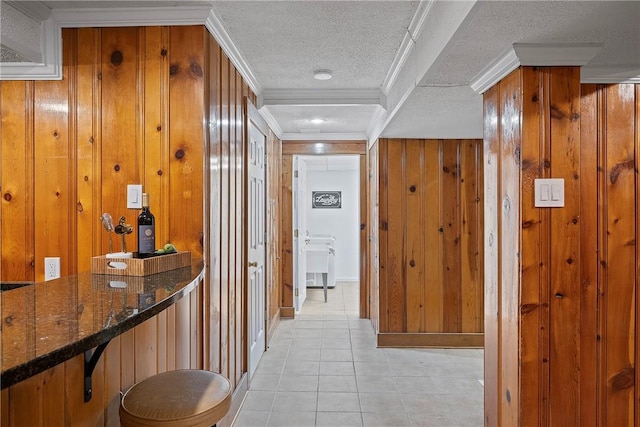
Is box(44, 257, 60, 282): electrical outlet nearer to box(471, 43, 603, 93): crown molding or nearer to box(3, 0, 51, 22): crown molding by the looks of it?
box(3, 0, 51, 22): crown molding

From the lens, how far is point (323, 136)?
16.5 ft

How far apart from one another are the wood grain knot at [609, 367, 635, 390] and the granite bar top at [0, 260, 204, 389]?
2018mm

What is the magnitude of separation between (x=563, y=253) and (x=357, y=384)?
195 cm

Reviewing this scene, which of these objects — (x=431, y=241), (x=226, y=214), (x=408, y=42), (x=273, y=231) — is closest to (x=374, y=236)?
(x=431, y=241)

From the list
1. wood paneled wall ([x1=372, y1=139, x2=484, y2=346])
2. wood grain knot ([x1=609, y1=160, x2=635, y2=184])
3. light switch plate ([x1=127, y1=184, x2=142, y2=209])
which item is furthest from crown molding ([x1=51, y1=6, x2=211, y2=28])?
wood paneled wall ([x1=372, y1=139, x2=484, y2=346])

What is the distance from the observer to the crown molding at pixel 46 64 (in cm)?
203

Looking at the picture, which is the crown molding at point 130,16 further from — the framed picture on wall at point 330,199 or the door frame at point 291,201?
the framed picture on wall at point 330,199

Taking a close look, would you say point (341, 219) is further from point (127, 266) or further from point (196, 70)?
point (127, 266)

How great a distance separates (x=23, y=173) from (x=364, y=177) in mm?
3713

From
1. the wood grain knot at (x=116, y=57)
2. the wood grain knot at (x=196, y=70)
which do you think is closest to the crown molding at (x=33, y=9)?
the wood grain knot at (x=116, y=57)

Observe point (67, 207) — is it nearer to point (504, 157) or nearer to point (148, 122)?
point (148, 122)

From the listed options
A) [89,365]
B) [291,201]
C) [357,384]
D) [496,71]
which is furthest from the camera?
[291,201]

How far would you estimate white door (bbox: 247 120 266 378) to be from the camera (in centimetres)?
327

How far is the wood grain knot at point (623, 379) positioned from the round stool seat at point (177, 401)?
1844 millimetres
